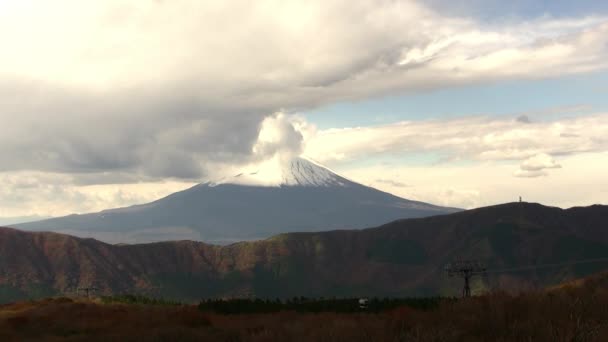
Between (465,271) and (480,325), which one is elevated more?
(480,325)

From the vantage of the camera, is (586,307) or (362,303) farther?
(362,303)

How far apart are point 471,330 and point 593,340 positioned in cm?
366

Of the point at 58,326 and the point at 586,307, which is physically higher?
the point at 586,307

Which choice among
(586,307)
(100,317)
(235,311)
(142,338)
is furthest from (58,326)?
(586,307)

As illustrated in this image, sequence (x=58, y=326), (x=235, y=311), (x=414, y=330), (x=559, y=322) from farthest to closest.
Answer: (x=235, y=311)
(x=58, y=326)
(x=414, y=330)
(x=559, y=322)

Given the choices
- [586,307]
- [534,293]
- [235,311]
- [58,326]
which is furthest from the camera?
[235,311]

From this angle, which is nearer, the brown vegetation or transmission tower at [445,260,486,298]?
the brown vegetation

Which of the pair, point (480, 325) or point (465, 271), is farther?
point (465, 271)

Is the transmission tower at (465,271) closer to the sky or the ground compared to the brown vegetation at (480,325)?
closer to the ground

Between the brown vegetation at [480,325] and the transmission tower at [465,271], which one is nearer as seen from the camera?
the brown vegetation at [480,325]

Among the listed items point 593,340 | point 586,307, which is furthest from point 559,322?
point 586,307

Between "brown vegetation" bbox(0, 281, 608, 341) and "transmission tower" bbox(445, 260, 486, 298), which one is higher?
"brown vegetation" bbox(0, 281, 608, 341)

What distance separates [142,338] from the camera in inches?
874

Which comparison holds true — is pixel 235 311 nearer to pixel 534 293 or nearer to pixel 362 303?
pixel 362 303
